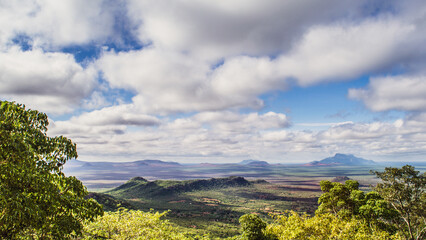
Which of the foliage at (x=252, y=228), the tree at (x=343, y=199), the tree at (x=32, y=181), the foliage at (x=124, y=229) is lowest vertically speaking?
the foliage at (x=252, y=228)

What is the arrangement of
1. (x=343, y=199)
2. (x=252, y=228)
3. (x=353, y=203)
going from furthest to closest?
1. (x=353, y=203)
2. (x=343, y=199)
3. (x=252, y=228)

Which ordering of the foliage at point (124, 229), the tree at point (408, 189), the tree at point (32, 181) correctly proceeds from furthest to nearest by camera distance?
the tree at point (408, 189), the foliage at point (124, 229), the tree at point (32, 181)

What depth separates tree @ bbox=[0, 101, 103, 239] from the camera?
937cm

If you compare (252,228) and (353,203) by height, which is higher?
(353,203)

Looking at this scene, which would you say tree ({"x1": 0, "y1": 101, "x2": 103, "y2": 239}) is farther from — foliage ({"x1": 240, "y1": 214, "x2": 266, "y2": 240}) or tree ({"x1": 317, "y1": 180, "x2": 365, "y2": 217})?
tree ({"x1": 317, "y1": 180, "x2": 365, "y2": 217})

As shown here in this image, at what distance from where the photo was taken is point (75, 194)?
465 inches

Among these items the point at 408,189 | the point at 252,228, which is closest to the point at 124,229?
the point at 252,228

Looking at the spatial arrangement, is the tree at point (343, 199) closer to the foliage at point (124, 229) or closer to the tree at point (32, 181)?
the foliage at point (124, 229)

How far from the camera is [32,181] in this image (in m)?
9.70

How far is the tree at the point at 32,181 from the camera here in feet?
30.7

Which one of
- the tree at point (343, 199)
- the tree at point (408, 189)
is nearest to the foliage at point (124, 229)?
the tree at point (408, 189)

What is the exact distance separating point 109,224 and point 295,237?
16.1 m

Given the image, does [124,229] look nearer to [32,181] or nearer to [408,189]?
[32,181]

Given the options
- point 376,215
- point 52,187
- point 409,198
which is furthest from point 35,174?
point 376,215
